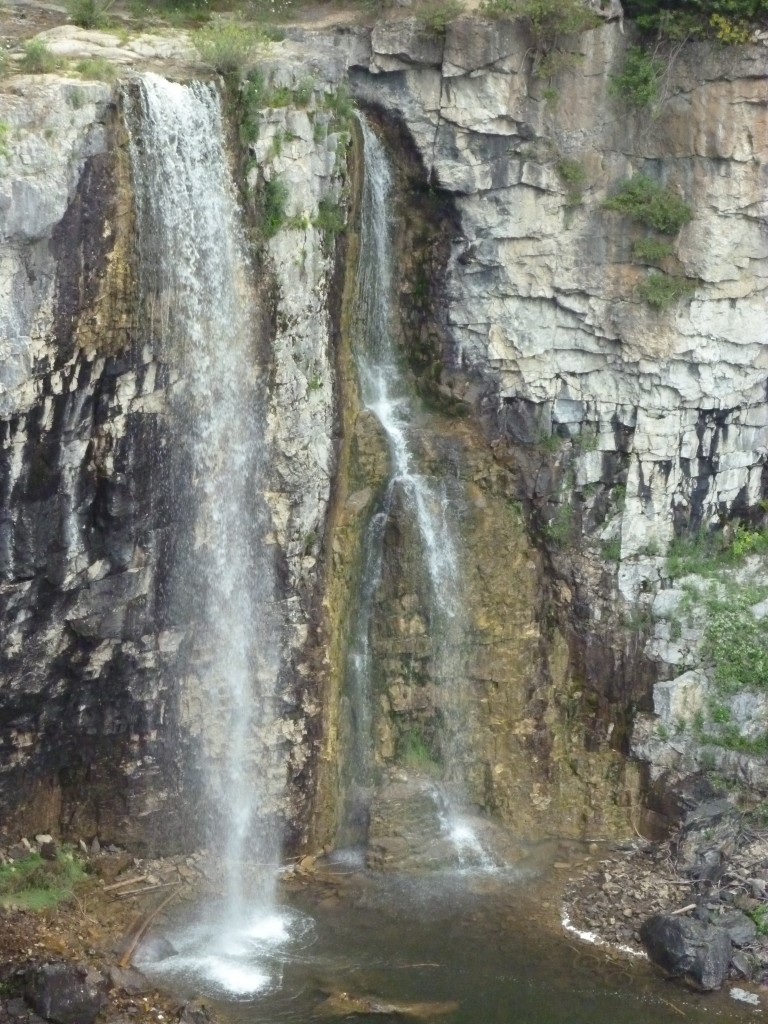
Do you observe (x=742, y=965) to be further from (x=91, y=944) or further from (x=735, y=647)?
(x=91, y=944)

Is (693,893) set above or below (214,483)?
below

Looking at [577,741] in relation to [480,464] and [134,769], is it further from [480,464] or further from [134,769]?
[134,769]

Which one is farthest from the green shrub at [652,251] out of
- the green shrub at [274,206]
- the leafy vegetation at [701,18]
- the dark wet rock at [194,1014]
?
the dark wet rock at [194,1014]

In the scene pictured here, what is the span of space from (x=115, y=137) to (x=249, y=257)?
2592 mm

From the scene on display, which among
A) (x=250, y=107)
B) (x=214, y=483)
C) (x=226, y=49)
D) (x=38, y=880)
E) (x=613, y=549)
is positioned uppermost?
(x=226, y=49)

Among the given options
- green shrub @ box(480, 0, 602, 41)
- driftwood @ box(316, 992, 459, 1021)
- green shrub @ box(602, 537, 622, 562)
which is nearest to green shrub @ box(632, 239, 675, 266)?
green shrub @ box(480, 0, 602, 41)

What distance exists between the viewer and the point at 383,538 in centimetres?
2333

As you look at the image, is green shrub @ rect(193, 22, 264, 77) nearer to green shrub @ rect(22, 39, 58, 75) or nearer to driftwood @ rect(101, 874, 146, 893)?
green shrub @ rect(22, 39, 58, 75)

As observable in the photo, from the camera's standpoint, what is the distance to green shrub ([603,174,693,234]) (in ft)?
73.0

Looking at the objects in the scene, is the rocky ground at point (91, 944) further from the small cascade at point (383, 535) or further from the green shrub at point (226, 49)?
the green shrub at point (226, 49)

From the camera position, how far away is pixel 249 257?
21.0 m

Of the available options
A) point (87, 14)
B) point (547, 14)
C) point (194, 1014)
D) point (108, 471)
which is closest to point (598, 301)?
point (547, 14)

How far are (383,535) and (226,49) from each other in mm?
7497

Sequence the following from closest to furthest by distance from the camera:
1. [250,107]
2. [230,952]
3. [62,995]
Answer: [62,995], [250,107], [230,952]
